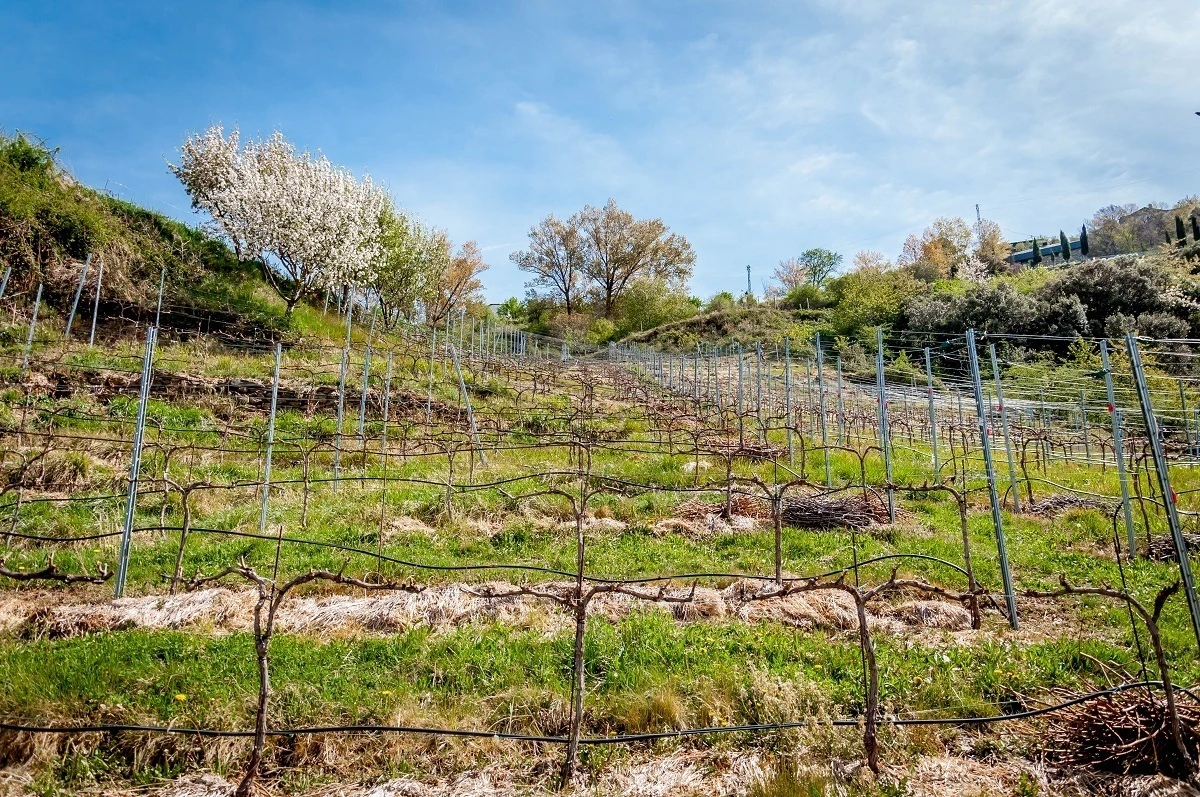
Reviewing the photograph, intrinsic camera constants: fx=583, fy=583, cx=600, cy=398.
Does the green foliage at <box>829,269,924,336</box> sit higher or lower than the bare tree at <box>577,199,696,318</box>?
lower

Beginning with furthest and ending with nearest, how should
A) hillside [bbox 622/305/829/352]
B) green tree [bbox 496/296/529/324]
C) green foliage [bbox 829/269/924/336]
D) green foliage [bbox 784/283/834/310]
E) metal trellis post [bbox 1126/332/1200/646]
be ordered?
green tree [bbox 496/296/529/324]
green foliage [bbox 784/283/834/310]
hillside [bbox 622/305/829/352]
green foliage [bbox 829/269/924/336]
metal trellis post [bbox 1126/332/1200/646]

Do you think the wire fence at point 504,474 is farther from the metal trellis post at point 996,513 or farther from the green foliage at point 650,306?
the green foliage at point 650,306

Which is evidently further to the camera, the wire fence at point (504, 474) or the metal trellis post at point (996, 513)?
the metal trellis post at point (996, 513)

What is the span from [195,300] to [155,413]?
11.5 metres

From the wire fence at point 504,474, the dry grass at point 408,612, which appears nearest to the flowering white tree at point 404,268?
the wire fence at point 504,474

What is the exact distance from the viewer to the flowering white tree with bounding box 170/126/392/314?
945 inches

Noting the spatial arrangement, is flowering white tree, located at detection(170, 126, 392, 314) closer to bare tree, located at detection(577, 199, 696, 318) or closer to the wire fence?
the wire fence

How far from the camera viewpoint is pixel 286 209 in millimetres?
24141

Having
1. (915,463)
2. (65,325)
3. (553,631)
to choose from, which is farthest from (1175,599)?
→ (65,325)

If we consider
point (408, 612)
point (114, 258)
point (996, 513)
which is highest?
point (114, 258)

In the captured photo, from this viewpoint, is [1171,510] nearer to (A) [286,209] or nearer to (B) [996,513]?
(B) [996,513]

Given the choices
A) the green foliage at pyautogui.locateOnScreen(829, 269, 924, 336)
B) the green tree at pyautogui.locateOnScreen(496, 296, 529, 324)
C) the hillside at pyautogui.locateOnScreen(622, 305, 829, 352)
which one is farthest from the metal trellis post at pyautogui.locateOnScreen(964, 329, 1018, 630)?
the green tree at pyautogui.locateOnScreen(496, 296, 529, 324)

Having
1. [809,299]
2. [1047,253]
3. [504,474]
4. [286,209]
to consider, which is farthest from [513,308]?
[1047,253]

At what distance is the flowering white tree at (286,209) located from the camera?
24016 millimetres
